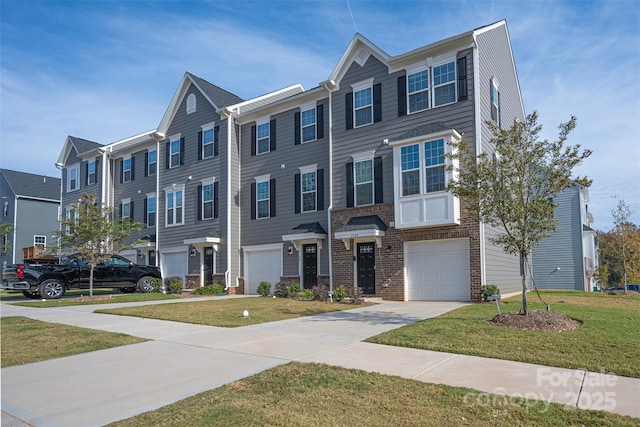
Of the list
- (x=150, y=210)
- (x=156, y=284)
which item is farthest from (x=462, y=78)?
(x=150, y=210)

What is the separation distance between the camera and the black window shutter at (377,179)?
17.4 metres

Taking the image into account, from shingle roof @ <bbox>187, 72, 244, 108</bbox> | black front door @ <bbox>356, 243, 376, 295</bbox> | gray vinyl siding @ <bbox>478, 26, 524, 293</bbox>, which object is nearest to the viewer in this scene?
gray vinyl siding @ <bbox>478, 26, 524, 293</bbox>

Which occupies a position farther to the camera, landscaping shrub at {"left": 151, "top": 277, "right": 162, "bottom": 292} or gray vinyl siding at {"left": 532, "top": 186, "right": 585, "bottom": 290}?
gray vinyl siding at {"left": 532, "top": 186, "right": 585, "bottom": 290}

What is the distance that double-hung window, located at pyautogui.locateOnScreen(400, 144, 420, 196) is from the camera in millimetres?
15955

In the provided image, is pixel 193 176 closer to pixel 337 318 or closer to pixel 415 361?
pixel 337 318

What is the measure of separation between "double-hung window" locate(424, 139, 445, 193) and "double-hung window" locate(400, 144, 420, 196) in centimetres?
33

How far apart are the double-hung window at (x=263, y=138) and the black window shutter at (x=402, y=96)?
7154 millimetres

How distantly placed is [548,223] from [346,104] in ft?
36.1

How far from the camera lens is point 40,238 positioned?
41531 mm

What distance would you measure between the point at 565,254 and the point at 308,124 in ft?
57.8

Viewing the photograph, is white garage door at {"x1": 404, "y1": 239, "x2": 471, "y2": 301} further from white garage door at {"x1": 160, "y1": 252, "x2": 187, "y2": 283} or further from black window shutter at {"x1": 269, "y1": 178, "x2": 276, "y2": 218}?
white garage door at {"x1": 160, "y1": 252, "x2": 187, "y2": 283}

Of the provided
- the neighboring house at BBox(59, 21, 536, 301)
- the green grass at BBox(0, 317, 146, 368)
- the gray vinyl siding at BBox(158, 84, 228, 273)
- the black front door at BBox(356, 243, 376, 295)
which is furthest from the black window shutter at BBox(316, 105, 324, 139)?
the green grass at BBox(0, 317, 146, 368)

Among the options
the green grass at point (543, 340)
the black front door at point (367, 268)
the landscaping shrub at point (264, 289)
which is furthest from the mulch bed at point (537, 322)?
the landscaping shrub at point (264, 289)

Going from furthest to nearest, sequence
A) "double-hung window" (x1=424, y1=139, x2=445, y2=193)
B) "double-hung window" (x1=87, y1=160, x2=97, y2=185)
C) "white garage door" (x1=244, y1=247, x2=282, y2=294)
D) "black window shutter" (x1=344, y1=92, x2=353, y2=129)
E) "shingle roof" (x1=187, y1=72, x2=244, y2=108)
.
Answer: "double-hung window" (x1=87, y1=160, x2=97, y2=185) < "shingle roof" (x1=187, y1=72, x2=244, y2=108) < "white garage door" (x1=244, y1=247, x2=282, y2=294) < "black window shutter" (x1=344, y1=92, x2=353, y2=129) < "double-hung window" (x1=424, y1=139, x2=445, y2=193)
